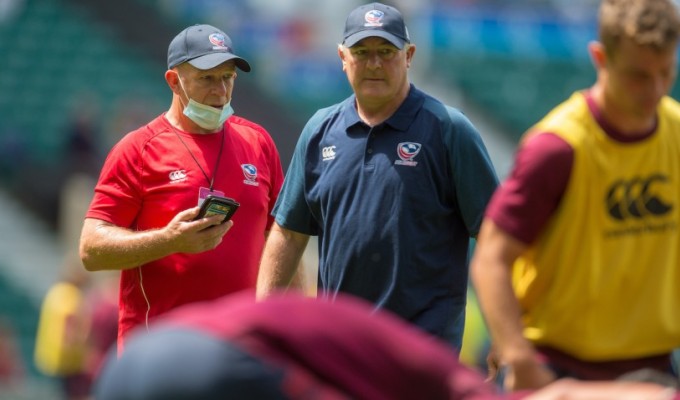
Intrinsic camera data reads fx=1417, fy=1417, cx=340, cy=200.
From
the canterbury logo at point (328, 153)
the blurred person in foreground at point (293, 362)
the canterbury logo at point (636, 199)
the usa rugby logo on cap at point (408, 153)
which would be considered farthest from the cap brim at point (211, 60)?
the blurred person in foreground at point (293, 362)

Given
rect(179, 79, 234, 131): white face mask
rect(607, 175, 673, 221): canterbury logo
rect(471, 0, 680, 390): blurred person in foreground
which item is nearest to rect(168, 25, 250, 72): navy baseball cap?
rect(179, 79, 234, 131): white face mask

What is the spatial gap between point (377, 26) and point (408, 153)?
618 mm

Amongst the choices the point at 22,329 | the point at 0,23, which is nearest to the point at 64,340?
the point at 22,329

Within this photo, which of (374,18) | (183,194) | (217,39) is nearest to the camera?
(374,18)

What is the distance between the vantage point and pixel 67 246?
19422 mm

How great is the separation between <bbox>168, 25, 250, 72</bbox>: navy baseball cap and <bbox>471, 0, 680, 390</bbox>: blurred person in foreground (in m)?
2.88

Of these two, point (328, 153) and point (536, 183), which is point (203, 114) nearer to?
point (328, 153)

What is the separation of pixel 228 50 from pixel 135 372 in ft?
12.4

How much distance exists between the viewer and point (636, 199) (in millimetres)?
4504

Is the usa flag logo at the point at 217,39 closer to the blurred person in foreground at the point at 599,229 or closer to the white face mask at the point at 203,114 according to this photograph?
the white face mask at the point at 203,114

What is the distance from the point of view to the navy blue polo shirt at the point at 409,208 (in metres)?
6.30

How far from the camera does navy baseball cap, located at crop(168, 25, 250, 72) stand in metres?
7.10

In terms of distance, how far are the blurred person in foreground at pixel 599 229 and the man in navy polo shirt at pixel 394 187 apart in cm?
172

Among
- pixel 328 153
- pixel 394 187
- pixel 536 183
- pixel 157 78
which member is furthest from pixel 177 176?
pixel 157 78
